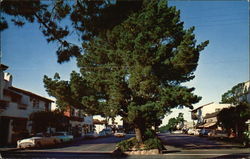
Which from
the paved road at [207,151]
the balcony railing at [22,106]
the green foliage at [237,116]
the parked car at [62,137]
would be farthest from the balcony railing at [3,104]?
the green foliage at [237,116]

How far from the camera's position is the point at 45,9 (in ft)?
30.1

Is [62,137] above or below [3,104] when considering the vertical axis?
below

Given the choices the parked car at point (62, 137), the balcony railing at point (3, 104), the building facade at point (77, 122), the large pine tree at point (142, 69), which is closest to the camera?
the large pine tree at point (142, 69)

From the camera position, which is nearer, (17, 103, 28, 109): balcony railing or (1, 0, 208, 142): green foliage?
(1, 0, 208, 142): green foliage

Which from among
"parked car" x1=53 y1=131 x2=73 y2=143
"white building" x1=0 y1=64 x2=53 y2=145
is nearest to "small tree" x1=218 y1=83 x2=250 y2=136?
"parked car" x1=53 y1=131 x2=73 y2=143

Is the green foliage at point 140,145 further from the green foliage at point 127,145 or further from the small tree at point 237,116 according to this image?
the small tree at point 237,116

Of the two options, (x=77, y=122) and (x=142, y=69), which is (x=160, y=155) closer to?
(x=142, y=69)

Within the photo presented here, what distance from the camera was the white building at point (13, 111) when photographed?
2591cm

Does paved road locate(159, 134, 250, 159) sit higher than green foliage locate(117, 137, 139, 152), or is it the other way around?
green foliage locate(117, 137, 139, 152)

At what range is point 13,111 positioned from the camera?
2739cm

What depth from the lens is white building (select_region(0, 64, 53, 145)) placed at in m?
25.9

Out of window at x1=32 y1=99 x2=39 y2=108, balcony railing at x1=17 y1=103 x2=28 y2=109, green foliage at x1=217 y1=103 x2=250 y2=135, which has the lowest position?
green foliage at x1=217 y1=103 x2=250 y2=135

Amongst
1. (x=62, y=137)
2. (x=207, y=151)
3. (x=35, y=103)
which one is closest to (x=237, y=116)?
(x=207, y=151)

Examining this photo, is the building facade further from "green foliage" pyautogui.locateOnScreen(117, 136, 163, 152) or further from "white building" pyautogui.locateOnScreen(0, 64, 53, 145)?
"green foliage" pyautogui.locateOnScreen(117, 136, 163, 152)
